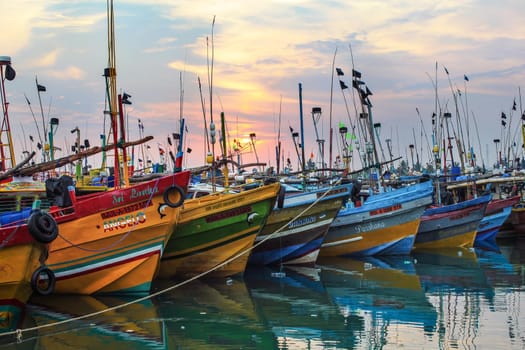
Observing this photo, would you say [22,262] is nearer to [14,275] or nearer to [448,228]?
[14,275]

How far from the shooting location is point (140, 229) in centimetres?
1358

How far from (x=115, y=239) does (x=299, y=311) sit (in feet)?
12.0

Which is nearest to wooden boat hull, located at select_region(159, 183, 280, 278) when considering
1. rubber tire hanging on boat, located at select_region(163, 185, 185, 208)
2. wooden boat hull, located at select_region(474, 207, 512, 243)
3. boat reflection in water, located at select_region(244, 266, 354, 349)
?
boat reflection in water, located at select_region(244, 266, 354, 349)

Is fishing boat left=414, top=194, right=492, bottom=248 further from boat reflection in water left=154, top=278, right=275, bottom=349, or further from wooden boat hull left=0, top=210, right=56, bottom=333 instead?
wooden boat hull left=0, top=210, right=56, bottom=333

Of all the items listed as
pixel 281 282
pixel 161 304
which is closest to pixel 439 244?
pixel 281 282

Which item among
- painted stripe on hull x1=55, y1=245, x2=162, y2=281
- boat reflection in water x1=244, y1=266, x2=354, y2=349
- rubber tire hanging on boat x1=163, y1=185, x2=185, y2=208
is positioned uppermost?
rubber tire hanging on boat x1=163, y1=185, x2=185, y2=208

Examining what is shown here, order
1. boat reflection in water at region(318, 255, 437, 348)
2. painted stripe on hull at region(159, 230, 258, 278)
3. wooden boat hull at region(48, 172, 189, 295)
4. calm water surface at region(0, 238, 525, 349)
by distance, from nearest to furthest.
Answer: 1. calm water surface at region(0, 238, 525, 349)
2. boat reflection in water at region(318, 255, 437, 348)
3. wooden boat hull at region(48, 172, 189, 295)
4. painted stripe on hull at region(159, 230, 258, 278)

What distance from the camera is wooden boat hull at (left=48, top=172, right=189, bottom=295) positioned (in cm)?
1324

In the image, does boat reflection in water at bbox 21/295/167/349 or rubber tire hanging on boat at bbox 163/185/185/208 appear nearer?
boat reflection in water at bbox 21/295/167/349

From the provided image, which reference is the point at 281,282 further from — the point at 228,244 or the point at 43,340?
the point at 43,340

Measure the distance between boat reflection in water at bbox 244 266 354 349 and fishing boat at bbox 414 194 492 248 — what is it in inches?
319

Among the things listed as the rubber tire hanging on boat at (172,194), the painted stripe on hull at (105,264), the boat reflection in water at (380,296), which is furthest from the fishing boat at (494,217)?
the painted stripe on hull at (105,264)

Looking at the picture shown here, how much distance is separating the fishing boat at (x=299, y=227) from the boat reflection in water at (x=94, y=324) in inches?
225

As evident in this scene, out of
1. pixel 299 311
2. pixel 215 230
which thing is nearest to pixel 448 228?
pixel 215 230
